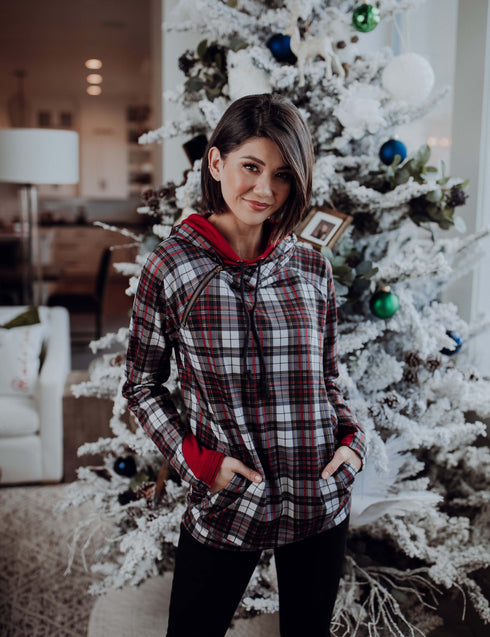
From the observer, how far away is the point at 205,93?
5.40 feet

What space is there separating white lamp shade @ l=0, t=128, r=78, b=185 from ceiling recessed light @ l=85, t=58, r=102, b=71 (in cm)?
480

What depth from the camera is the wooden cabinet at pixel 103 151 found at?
996cm

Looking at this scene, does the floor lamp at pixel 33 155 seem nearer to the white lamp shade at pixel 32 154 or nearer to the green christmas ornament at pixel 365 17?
the white lamp shade at pixel 32 154

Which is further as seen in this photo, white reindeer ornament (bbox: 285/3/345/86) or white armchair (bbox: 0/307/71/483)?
white armchair (bbox: 0/307/71/483)

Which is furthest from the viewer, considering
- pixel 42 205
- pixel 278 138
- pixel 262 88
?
pixel 42 205

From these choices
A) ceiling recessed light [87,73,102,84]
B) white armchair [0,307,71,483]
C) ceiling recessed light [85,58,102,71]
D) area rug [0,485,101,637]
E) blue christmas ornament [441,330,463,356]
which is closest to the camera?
blue christmas ornament [441,330,463,356]

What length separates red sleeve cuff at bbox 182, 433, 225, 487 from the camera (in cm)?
98

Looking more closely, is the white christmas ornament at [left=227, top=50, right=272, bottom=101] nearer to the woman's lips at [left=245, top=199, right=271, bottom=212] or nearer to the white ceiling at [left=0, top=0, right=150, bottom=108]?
the woman's lips at [left=245, top=199, right=271, bottom=212]

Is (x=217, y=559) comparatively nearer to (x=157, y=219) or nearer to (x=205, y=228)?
(x=205, y=228)

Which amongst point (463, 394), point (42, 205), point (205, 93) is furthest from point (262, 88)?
point (42, 205)

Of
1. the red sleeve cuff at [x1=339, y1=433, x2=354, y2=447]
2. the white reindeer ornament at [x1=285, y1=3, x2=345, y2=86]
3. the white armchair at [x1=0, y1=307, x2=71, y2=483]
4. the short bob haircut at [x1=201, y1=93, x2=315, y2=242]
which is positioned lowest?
the white armchair at [x1=0, y1=307, x2=71, y2=483]

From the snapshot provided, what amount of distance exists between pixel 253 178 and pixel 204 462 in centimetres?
46

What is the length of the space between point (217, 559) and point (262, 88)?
107 cm

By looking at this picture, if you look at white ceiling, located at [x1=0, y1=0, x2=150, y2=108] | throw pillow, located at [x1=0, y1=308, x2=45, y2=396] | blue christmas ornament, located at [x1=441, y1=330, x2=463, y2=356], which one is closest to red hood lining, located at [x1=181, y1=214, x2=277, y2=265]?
blue christmas ornament, located at [x1=441, y1=330, x2=463, y2=356]
